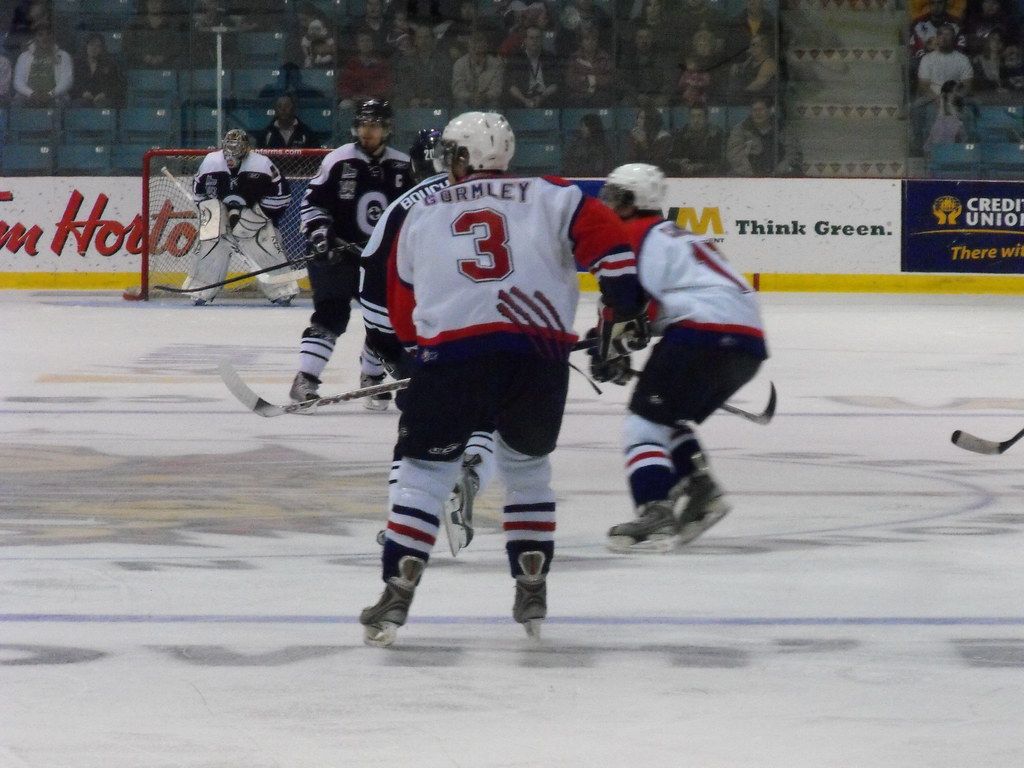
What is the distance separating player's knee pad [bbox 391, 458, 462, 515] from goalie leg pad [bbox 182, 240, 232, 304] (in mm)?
9120

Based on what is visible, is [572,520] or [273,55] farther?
[273,55]

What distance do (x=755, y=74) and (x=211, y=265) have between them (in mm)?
4370

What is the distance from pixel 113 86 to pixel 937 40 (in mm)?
6236

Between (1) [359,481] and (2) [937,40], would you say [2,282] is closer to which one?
(2) [937,40]

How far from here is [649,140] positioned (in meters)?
13.2

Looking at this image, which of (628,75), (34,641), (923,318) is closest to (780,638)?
(34,641)

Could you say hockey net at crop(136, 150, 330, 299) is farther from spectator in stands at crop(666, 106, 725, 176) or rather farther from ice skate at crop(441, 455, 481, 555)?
ice skate at crop(441, 455, 481, 555)

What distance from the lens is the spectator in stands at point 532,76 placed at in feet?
44.1

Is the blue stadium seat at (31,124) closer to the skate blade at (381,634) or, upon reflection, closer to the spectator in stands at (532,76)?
the spectator in stands at (532,76)

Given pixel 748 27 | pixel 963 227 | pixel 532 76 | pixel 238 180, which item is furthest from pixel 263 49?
pixel 963 227

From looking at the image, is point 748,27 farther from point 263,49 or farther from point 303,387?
point 303,387

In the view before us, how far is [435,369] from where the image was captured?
10.2 ft

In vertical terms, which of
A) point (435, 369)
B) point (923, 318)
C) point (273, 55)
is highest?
point (273, 55)

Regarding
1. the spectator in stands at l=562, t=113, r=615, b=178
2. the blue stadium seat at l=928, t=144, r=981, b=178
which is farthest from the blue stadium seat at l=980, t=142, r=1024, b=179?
the spectator in stands at l=562, t=113, r=615, b=178
